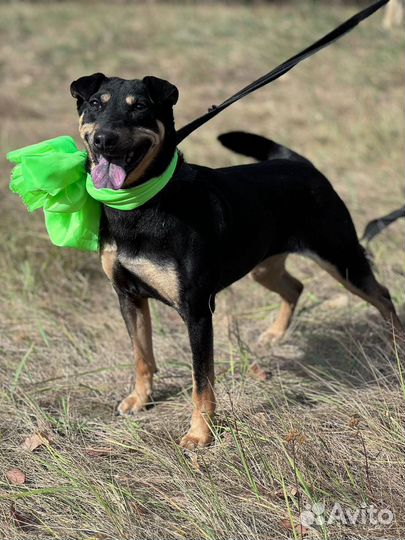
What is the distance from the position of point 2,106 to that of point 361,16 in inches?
281

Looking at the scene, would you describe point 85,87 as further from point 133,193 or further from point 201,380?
point 201,380

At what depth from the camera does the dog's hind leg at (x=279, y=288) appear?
4750mm

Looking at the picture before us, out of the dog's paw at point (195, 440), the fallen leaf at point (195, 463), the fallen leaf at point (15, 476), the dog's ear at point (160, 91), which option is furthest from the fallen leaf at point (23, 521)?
the dog's ear at point (160, 91)

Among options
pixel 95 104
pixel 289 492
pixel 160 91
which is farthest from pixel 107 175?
pixel 289 492

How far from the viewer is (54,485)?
3258mm

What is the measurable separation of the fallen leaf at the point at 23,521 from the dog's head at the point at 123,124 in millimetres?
1399

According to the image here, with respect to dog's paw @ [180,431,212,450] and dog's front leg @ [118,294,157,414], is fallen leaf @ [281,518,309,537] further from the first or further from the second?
dog's front leg @ [118,294,157,414]

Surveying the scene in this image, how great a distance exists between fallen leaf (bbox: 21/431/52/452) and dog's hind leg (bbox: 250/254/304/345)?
→ 168cm

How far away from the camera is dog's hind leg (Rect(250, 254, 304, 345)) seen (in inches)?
Result: 187

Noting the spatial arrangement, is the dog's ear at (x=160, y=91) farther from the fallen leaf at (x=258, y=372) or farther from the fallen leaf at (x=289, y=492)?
the fallen leaf at (x=289, y=492)

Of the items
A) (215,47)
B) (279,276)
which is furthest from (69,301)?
(215,47)

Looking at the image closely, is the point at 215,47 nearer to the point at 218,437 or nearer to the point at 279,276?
the point at 279,276

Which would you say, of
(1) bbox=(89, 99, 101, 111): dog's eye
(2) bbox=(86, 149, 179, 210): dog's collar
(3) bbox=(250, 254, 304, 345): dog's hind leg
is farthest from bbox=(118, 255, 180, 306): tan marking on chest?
(3) bbox=(250, 254, 304, 345): dog's hind leg

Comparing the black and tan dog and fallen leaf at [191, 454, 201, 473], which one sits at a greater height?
the black and tan dog
